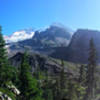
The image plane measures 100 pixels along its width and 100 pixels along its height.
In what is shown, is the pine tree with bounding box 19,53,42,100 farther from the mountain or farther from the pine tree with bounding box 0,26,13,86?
the mountain

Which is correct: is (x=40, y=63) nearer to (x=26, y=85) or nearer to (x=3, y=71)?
(x=26, y=85)

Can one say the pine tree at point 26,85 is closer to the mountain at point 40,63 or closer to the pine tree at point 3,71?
the pine tree at point 3,71

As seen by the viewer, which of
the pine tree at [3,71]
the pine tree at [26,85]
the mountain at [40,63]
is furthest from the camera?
the mountain at [40,63]

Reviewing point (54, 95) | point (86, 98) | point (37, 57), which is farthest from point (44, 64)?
point (86, 98)

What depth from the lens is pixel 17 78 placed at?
2939cm

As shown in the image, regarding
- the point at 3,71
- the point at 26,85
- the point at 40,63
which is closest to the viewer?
the point at 3,71

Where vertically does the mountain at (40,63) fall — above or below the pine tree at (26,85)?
above

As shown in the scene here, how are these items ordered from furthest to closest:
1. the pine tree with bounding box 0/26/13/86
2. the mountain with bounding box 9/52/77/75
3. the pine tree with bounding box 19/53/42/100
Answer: the mountain with bounding box 9/52/77/75, the pine tree with bounding box 19/53/42/100, the pine tree with bounding box 0/26/13/86

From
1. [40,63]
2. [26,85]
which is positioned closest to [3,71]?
[26,85]

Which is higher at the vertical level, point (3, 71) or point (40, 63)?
point (40, 63)

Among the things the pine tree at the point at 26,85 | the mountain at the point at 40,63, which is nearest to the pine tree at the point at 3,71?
the pine tree at the point at 26,85

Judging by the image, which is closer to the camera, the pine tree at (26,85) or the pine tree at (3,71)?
the pine tree at (3,71)

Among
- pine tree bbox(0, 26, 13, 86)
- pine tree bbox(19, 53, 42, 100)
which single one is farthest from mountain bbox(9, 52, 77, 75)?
pine tree bbox(0, 26, 13, 86)

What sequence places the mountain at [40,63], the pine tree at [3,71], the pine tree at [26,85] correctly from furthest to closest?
1. the mountain at [40,63]
2. the pine tree at [26,85]
3. the pine tree at [3,71]
